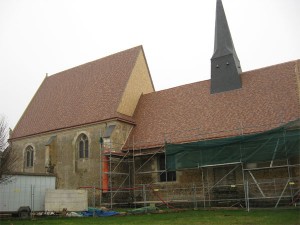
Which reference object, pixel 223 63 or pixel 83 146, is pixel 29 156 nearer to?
pixel 83 146

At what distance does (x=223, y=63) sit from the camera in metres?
22.8

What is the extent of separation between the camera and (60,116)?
1048 inches

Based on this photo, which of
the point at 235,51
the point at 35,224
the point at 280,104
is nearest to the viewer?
→ the point at 35,224

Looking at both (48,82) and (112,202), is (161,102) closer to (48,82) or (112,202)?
(112,202)

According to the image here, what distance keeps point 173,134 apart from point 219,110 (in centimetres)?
311

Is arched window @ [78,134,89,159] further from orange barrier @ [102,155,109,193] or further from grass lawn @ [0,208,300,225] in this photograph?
grass lawn @ [0,208,300,225]

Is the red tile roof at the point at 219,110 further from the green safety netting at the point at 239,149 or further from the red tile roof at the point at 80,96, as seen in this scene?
the red tile roof at the point at 80,96

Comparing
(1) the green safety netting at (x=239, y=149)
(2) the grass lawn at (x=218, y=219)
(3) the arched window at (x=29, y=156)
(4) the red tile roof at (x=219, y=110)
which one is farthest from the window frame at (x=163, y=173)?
(3) the arched window at (x=29, y=156)

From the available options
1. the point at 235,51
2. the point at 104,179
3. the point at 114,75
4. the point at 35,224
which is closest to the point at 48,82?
the point at 114,75

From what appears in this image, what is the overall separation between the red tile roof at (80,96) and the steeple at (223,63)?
617 cm

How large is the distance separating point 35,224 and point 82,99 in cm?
1440

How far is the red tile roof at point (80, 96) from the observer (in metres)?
24.3

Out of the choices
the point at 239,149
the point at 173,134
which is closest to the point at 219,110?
the point at 173,134

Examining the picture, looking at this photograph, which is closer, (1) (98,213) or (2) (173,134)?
(1) (98,213)
